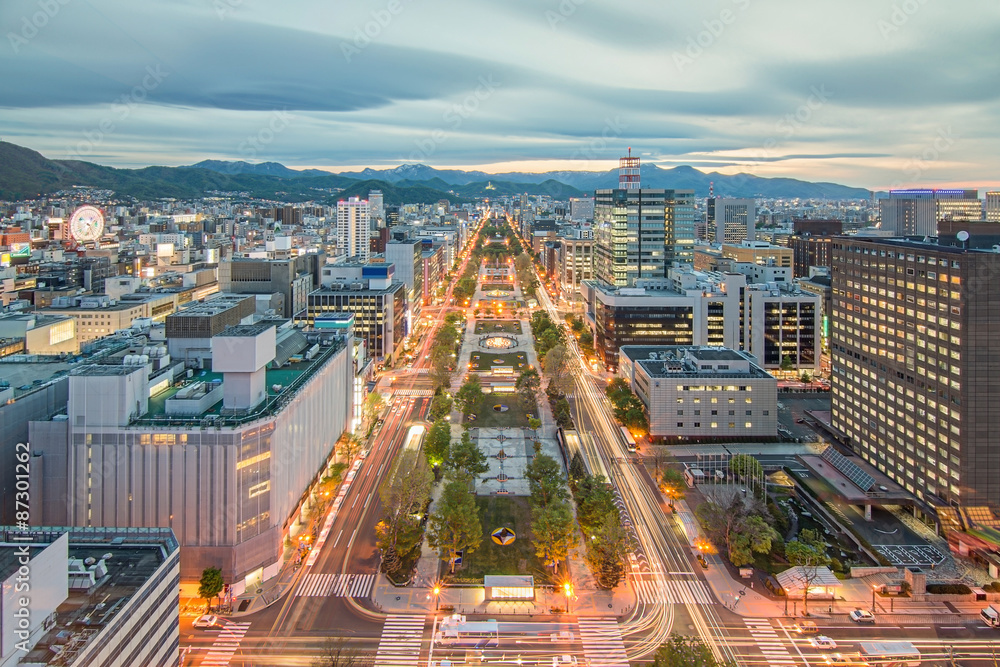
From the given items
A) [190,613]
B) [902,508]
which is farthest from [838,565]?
[190,613]

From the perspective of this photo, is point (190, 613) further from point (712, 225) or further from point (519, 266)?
point (712, 225)

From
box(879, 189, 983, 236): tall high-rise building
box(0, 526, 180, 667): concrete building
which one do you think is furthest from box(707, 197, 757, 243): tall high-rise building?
box(0, 526, 180, 667): concrete building

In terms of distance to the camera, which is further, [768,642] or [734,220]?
[734,220]

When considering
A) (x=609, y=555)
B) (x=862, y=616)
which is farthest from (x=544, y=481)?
(x=862, y=616)

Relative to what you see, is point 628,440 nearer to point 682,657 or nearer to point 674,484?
point 674,484

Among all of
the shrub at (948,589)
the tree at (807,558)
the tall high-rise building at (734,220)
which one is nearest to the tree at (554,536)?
the tree at (807,558)

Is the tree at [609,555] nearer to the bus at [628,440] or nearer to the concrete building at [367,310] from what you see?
the bus at [628,440]

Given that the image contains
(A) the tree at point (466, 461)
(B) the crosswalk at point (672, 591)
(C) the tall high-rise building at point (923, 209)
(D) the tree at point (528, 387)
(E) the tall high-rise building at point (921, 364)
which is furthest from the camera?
(C) the tall high-rise building at point (923, 209)

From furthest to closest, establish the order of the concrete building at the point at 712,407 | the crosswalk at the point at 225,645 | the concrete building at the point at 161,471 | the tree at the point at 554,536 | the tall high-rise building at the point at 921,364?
the concrete building at the point at 712,407 < the tall high-rise building at the point at 921,364 < the tree at the point at 554,536 < the concrete building at the point at 161,471 < the crosswalk at the point at 225,645
